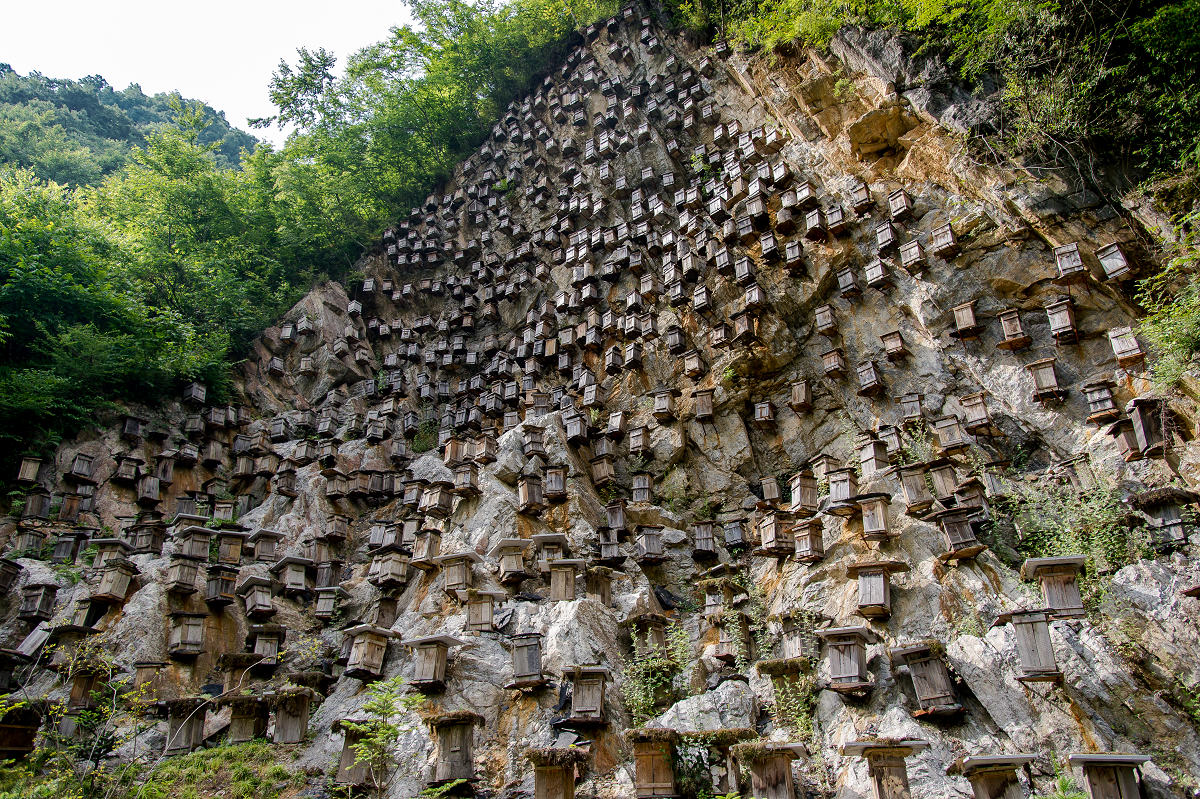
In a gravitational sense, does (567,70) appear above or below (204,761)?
above

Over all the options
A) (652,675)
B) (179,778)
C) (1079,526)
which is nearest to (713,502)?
(652,675)

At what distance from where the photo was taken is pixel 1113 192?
15359mm

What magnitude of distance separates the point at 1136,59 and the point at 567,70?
2295cm

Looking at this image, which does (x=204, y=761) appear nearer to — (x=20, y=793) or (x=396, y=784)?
(x=20, y=793)

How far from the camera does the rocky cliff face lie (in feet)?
37.2

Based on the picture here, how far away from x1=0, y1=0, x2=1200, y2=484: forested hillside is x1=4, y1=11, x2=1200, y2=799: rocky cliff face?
111 centimetres

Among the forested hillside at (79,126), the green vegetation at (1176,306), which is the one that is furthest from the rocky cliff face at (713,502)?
the forested hillside at (79,126)

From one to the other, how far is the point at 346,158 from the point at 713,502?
25343 mm

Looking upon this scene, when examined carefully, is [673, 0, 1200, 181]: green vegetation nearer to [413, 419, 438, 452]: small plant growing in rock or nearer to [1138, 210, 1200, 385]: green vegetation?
[1138, 210, 1200, 385]: green vegetation

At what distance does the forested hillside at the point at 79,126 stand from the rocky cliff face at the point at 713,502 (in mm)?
18264

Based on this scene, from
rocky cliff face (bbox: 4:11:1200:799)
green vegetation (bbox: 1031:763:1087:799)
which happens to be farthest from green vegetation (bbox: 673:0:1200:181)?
green vegetation (bbox: 1031:763:1087:799)

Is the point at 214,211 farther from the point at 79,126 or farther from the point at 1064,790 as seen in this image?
the point at 1064,790

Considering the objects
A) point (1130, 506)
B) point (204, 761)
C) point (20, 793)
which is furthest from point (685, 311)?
point (20, 793)

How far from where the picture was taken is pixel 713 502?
64.1 ft
